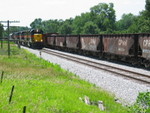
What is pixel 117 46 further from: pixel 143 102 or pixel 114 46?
pixel 143 102

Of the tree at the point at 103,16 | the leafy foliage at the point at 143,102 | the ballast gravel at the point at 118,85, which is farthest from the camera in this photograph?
the tree at the point at 103,16

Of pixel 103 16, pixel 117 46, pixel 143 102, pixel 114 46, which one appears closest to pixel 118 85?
pixel 143 102

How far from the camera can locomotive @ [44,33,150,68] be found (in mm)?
19594

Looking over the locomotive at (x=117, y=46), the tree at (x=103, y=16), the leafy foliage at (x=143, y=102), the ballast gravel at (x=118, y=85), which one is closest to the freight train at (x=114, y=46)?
the locomotive at (x=117, y=46)

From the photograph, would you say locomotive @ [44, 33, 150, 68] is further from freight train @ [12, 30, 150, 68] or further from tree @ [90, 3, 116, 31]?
tree @ [90, 3, 116, 31]

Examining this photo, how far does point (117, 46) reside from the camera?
23.4 m

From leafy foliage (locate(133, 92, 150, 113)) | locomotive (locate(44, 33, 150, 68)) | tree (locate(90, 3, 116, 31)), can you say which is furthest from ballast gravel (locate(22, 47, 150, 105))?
tree (locate(90, 3, 116, 31))

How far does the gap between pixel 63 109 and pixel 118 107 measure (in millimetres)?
2491

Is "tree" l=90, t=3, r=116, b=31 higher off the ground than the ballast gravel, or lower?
higher

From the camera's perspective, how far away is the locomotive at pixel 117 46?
64.3ft

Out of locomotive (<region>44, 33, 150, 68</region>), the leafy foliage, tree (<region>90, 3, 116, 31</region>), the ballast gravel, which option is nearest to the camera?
the leafy foliage

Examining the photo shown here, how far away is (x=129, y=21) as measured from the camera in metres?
189

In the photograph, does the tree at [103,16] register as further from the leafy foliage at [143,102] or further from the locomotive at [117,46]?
the leafy foliage at [143,102]

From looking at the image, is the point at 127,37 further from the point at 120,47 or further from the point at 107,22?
the point at 107,22
